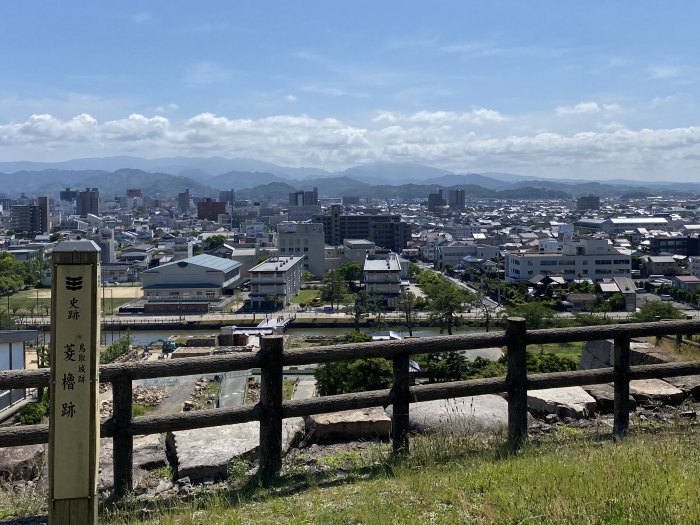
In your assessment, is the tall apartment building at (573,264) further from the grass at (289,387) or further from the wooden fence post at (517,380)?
the wooden fence post at (517,380)

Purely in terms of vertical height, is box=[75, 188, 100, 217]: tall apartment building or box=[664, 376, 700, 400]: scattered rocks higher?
box=[75, 188, 100, 217]: tall apartment building

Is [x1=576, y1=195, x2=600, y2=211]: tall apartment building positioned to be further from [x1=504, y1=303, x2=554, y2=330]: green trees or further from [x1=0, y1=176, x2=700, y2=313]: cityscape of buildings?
[x1=504, y1=303, x2=554, y2=330]: green trees

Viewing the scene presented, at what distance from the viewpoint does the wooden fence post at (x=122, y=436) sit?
3.10m

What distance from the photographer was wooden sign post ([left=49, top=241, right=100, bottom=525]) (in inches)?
85.8

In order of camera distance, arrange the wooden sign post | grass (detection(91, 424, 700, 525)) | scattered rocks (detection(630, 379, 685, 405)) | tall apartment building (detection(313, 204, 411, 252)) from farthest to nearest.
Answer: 1. tall apartment building (detection(313, 204, 411, 252))
2. scattered rocks (detection(630, 379, 685, 405))
3. grass (detection(91, 424, 700, 525))
4. the wooden sign post

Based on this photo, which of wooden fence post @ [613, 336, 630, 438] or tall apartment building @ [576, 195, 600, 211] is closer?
wooden fence post @ [613, 336, 630, 438]

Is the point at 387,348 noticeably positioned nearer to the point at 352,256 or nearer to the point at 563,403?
the point at 563,403

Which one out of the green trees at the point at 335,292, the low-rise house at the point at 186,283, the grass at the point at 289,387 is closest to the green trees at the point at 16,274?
the low-rise house at the point at 186,283

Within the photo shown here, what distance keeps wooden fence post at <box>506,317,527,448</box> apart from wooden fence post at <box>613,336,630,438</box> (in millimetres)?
630

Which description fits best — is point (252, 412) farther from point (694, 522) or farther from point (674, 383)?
point (674, 383)

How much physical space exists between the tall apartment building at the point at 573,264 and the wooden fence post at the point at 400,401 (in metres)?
45.2

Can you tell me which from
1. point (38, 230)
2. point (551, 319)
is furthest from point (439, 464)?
point (38, 230)

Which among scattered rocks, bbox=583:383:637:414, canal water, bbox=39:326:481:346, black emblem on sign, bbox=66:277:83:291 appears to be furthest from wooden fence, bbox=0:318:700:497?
canal water, bbox=39:326:481:346

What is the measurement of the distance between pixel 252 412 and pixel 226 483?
43cm
